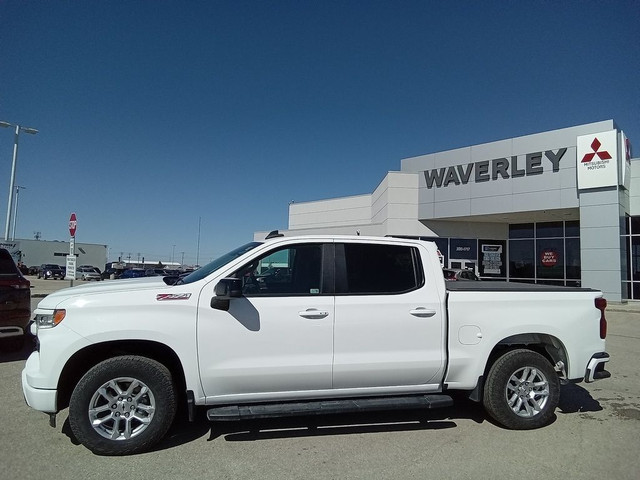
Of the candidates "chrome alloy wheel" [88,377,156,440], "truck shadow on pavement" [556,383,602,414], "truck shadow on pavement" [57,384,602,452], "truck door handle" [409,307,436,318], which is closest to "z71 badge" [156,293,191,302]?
"chrome alloy wheel" [88,377,156,440]

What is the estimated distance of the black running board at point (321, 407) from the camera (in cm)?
370

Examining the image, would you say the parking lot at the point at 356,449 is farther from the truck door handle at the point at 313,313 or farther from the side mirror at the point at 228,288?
the side mirror at the point at 228,288

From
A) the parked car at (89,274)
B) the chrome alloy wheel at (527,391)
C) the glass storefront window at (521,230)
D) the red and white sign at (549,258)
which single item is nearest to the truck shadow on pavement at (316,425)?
the chrome alloy wheel at (527,391)

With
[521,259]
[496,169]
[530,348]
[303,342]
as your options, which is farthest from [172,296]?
[521,259]

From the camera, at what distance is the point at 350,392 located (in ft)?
13.4

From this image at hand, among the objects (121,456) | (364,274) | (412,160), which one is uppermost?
(412,160)

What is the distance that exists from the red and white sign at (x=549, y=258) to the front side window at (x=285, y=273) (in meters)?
22.5

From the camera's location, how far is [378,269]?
4.38 meters

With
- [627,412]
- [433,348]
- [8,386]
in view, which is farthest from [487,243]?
[8,386]

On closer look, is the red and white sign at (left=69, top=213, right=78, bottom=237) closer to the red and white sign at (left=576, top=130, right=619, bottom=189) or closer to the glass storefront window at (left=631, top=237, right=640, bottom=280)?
the red and white sign at (left=576, top=130, right=619, bottom=189)

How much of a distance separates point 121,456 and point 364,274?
273cm

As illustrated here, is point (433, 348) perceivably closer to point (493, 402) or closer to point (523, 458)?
point (493, 402)

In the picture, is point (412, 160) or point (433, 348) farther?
point (412, 160)

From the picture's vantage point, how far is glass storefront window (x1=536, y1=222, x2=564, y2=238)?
901 inches
